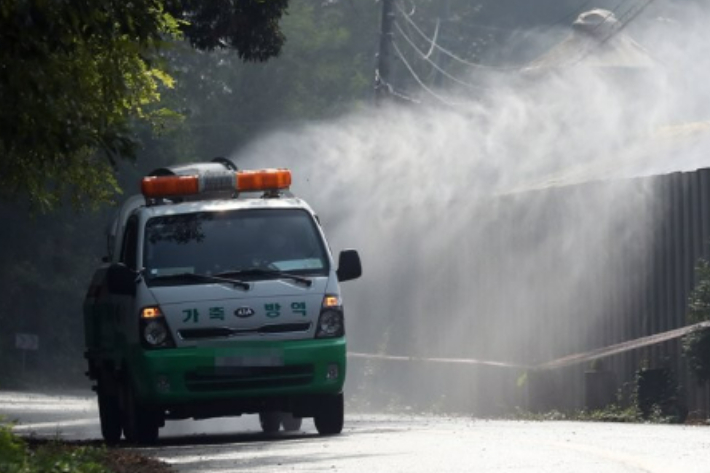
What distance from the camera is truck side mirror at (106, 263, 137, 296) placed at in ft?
55.7

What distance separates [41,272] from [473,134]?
1072 inches

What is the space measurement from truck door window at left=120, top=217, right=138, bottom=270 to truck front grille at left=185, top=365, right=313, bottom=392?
1.23 metres

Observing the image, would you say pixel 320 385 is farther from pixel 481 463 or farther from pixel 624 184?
pixel 624 184

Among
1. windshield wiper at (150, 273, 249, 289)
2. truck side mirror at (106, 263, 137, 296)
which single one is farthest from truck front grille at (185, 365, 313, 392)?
truck side mirror at (106, 263, 137, 296)

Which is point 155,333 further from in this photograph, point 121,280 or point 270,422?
point 270,422

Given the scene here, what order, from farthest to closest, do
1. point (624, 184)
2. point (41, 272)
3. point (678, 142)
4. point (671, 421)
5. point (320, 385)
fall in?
point (41, 272)
point (678, 142)
point (624, 184)
point (671, 421)
point (320, 385)

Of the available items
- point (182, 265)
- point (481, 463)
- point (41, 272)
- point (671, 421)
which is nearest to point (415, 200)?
point (671, 421)

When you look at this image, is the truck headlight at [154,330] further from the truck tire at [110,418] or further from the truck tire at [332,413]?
the truck tire at [110,418]

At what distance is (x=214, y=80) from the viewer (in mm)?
79062

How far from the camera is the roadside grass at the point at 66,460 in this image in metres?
11.8

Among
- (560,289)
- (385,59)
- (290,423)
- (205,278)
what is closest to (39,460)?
(205,278)

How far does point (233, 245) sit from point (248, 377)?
1225 mm

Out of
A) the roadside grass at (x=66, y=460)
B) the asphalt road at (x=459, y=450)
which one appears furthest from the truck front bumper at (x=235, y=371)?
the roadside grass at (x=66, y=460)

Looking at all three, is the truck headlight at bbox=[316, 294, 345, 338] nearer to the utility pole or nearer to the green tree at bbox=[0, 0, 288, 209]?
the green tree at bbox=[0, 0, 288, 209]
